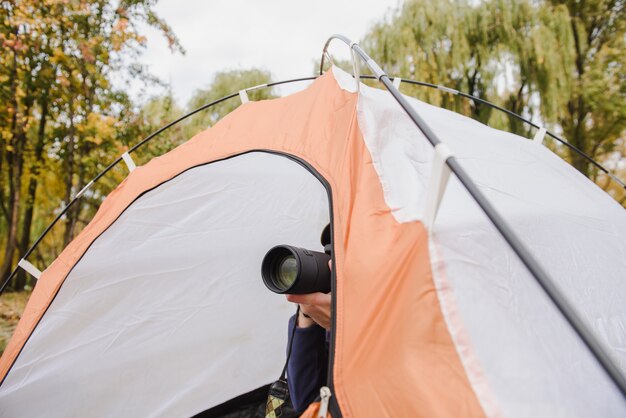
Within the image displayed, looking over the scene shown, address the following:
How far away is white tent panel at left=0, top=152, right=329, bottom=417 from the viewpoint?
1.35 m

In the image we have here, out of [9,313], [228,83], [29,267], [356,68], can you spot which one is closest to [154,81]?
[9,313]

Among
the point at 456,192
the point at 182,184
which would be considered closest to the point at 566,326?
the point at 456,192

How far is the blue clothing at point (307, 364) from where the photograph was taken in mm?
1033

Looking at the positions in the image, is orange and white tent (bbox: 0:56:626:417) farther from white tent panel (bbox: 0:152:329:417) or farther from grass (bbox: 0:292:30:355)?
grass (bbox: 0:292:30:355)

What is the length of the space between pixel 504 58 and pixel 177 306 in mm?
4820

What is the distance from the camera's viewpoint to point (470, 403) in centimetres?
50

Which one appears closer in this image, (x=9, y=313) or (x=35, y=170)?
(x=9, y=313)

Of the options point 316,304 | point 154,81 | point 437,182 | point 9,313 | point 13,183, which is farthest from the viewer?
point 154,81

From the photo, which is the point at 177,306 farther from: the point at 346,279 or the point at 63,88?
the point at 63,88

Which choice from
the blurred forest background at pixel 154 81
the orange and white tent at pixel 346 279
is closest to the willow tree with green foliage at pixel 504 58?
the blurred forest background at pixel 154 81

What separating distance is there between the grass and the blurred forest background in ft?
0.06

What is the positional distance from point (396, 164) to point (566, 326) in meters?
0.38

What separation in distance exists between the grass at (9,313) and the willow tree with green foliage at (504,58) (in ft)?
14.0

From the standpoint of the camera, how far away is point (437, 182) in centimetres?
59
